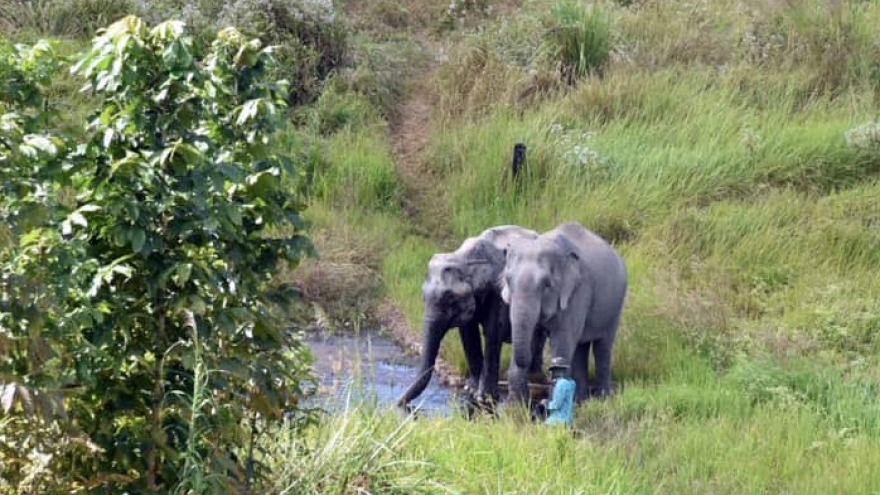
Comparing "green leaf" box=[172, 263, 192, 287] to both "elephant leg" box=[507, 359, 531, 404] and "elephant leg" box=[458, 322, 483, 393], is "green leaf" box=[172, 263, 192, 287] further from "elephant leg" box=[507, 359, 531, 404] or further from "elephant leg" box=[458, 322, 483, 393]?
"elephant leg" box=[458, 322, 483, 393]

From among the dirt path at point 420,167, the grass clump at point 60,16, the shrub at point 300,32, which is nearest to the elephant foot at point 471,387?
the dirt path at point 420,167

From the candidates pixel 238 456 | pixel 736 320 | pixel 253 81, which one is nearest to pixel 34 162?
pixel 253 81

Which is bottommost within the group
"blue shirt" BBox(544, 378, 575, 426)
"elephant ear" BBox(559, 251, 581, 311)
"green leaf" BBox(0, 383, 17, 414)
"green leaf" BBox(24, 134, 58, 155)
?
"blue shirt" BBox(544, 378, 575, 426)

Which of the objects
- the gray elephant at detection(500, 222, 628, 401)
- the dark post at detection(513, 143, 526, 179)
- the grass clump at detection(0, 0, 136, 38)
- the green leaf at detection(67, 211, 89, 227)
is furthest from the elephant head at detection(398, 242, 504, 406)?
the grass clump at detection(0, 0, 136, 38)

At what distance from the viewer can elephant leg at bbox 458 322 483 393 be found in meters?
9.16

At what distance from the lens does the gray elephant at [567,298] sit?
830cm

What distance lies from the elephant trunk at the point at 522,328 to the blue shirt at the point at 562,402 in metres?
0.44

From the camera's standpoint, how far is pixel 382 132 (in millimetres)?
13367

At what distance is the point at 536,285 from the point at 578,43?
5.82 meters

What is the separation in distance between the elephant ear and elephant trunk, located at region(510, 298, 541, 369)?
10.7 inches

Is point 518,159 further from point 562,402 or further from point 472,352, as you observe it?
point 562,402

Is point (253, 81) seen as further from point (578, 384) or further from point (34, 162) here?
point (578, 384)

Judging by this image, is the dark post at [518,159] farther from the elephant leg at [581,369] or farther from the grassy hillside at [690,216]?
the elephant leg at [581,369]

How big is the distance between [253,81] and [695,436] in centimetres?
326
